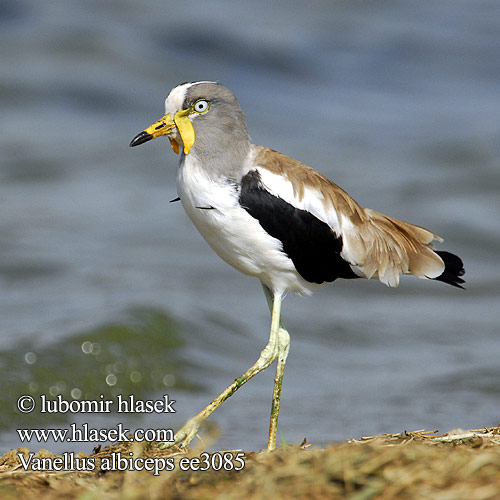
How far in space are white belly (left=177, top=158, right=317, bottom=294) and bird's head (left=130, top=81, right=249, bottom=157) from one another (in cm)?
16

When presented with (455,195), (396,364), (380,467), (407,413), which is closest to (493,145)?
(455,195)

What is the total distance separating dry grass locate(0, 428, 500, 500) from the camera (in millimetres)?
3336

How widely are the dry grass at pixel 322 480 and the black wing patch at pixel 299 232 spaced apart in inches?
69.3

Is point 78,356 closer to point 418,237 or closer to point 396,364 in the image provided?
point 396,364

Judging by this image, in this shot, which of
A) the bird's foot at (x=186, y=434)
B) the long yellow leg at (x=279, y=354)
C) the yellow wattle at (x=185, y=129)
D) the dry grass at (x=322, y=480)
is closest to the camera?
the dry grass at (x=322, y=480)

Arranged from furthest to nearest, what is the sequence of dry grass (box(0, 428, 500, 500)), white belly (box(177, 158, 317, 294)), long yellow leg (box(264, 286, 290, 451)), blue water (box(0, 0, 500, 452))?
blue water (box(0, 0, 500, 452))
long yellow leg (box(264, 286, 290, 451))
white belly (box(177, 158, 317, 294))
dry grass (box(0, 428, 500, 500))

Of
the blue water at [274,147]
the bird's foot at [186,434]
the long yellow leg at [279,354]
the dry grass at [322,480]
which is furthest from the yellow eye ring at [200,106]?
the dry grass at [322,480]

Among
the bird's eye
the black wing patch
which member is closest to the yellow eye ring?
the bird's eye

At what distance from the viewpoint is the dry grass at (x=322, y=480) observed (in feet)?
10.9

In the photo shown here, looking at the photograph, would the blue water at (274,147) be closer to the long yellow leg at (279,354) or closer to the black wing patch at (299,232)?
the long yellow leg at (279,354)

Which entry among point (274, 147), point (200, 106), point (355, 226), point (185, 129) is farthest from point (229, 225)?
point (274, 147)

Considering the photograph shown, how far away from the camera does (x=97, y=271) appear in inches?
482

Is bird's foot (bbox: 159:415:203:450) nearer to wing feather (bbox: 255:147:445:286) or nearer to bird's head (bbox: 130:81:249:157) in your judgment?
wing feather (bbox: 255:147:445:286)

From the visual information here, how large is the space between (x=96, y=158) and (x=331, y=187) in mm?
11038
